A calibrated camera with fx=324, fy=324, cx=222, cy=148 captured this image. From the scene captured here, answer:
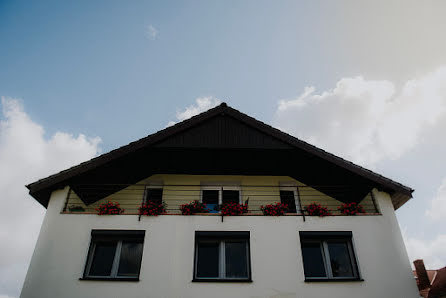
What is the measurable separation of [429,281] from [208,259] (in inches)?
829

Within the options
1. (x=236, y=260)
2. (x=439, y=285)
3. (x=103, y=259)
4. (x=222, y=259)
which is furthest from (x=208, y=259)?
(x=439, y=285)

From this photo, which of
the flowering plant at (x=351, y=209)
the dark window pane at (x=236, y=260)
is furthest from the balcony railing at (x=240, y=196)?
the dark window pane at (x=236, y=260)

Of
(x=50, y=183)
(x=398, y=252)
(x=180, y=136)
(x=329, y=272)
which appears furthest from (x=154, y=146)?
(x=398, y=252)

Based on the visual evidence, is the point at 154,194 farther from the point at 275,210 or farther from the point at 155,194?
the point at 275,210

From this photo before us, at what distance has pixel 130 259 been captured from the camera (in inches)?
403

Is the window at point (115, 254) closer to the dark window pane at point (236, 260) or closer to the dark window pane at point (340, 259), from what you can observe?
the dark window pane at point (236, 260)

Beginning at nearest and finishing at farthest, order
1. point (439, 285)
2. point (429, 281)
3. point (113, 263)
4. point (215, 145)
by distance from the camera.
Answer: point (113, 263), point (215, 145), point (439, 285), point (429, 281)

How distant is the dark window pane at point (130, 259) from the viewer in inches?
394

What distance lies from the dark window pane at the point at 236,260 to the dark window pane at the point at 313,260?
192cm

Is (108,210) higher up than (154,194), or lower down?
lower down

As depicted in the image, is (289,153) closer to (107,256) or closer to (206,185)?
(206,185)

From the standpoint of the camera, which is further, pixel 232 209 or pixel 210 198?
pixel 210 198

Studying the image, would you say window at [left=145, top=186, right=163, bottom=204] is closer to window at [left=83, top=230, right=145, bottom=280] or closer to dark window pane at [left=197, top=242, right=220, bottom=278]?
window at [left=83, top=230, right=145, bottom=280]

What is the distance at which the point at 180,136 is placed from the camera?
12125mm
